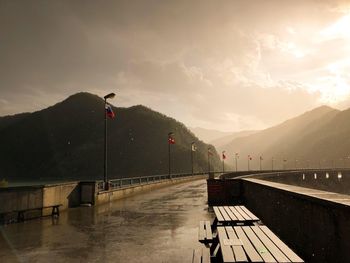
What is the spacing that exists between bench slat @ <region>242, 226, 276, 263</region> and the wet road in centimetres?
218

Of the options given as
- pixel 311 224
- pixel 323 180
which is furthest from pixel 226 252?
pixel 323 180

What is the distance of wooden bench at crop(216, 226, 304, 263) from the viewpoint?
449cm

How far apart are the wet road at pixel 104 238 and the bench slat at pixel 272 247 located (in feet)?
7.67

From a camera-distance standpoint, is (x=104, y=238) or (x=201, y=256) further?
(x=104, y=238)

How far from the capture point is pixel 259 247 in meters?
5.09

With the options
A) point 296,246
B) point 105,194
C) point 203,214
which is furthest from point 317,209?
point 105,194

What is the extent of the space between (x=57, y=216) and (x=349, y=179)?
3406 inches

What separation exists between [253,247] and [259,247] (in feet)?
0.31

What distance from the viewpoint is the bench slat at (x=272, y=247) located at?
4450mm

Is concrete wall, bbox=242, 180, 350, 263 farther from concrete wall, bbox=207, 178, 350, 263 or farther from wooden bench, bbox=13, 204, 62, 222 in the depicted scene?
wooden bench, bbox=13, 204, 62, 222

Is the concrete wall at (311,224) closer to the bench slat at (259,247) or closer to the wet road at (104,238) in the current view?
the bench slat at (259,247)

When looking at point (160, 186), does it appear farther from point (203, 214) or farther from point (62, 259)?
point (62, 259)

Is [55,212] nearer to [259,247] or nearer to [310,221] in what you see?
[310,221]

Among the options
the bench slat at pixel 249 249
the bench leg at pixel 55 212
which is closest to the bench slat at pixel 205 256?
the bench slat at pixel 249 249
